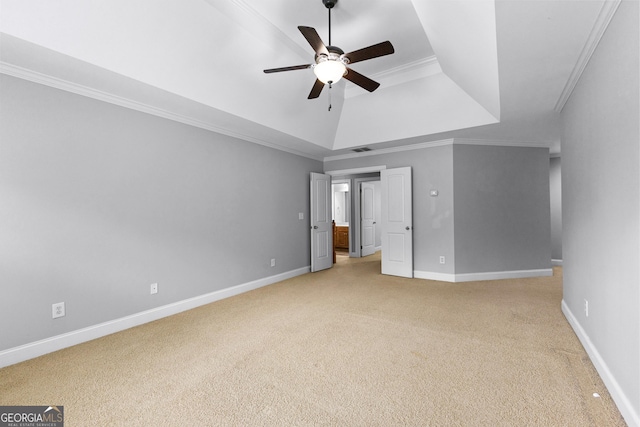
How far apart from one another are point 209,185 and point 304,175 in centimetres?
218

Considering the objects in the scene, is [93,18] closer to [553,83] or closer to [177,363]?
[177,363]

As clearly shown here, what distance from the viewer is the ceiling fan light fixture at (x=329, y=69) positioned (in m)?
2.50

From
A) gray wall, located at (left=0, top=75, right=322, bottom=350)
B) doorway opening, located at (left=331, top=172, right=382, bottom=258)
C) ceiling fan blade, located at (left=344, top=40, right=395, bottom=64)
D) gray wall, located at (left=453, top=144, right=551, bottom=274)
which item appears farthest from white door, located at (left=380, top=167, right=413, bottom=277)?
ceiling fan blade, located at (left=344, top=40, right=395, bottom=64)

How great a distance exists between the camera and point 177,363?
238cm

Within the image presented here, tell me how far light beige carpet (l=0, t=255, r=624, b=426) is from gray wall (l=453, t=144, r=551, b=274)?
1.54 m

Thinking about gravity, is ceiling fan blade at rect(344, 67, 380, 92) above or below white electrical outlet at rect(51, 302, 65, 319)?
above

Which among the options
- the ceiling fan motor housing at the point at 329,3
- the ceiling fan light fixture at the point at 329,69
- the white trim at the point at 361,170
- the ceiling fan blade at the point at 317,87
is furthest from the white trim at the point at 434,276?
the ceiling fan motor housing at the point at 329,3

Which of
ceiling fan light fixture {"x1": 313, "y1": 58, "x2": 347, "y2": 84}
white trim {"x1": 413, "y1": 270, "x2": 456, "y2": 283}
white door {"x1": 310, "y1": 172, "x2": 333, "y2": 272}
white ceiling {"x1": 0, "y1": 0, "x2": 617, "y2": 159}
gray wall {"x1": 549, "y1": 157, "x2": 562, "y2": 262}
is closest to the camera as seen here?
white ceiling {"x1": 0, "y1": 0, "x2": 617, "y2": 159}

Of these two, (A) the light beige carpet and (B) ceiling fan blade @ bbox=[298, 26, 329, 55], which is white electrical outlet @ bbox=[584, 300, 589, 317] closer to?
(A) the light beige carpet

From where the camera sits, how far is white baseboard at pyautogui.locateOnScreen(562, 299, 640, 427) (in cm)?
161

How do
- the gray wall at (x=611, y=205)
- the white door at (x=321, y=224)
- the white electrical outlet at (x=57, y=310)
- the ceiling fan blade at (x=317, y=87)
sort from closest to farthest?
the gray wall at (x=611, y=205), the white electrical outlet at (x=57, y=310), the ceiling fan blade at (x=317, y=87), the white door at (x=321, y=224)

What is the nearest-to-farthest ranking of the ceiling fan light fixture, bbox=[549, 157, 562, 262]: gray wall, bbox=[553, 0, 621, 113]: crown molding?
bbox=[553, 0, 621, 113]: crown molding, the ceiling fan light fixture, bbox=[549, 157, 562, 262]: gray wall

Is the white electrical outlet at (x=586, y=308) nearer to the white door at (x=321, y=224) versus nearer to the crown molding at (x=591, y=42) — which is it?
the crown molding at (x=591, y=42)

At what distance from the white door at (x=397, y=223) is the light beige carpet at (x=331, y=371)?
1754mm
